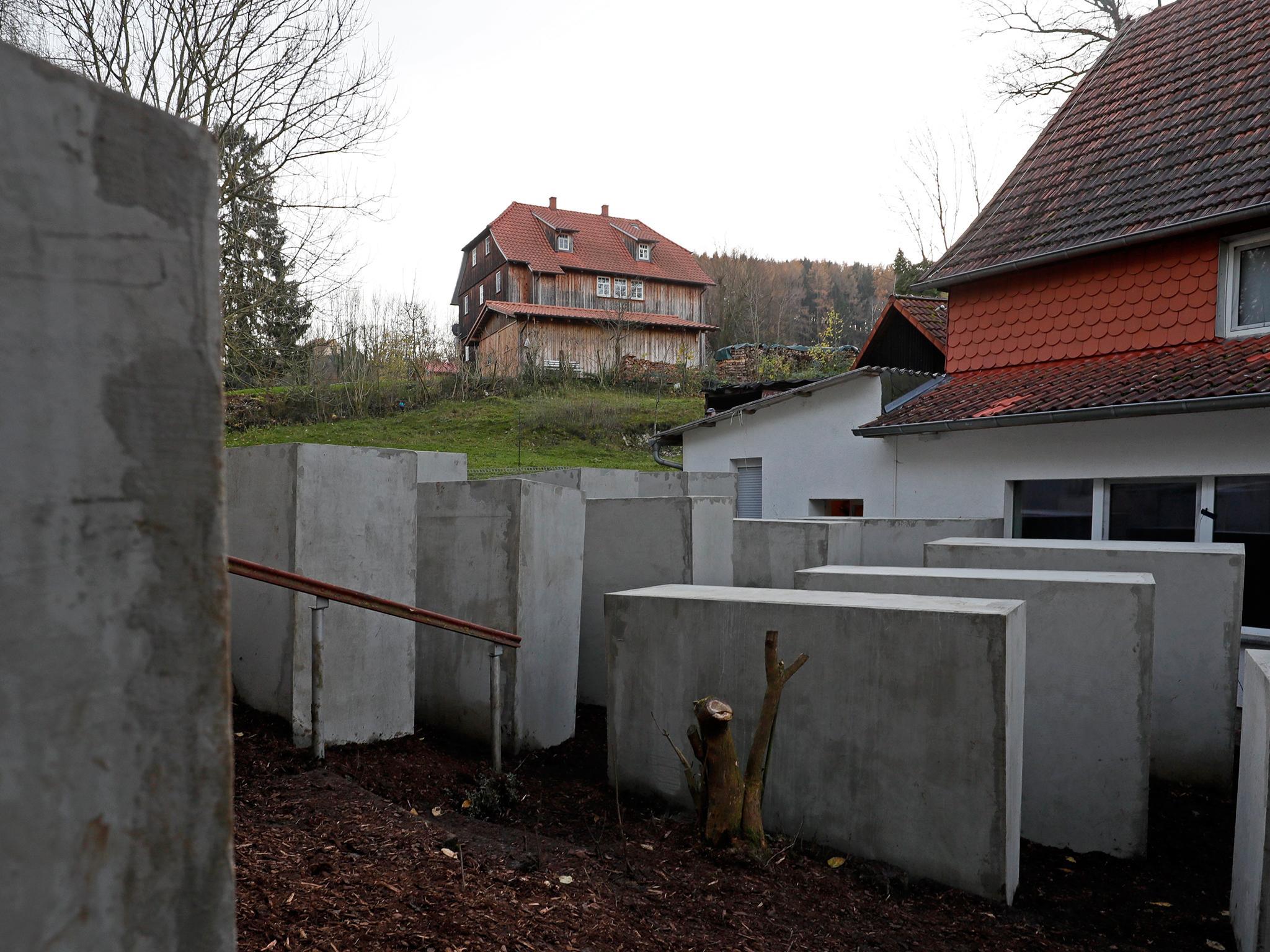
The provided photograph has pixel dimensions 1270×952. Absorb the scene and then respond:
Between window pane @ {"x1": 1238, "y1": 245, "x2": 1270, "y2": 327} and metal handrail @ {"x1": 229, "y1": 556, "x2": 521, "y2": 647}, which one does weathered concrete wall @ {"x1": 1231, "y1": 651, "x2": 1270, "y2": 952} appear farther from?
window pane @ {"x1": 1238, "y1": 245, "x2": 1270, "y2": 327}

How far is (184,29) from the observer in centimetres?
1134

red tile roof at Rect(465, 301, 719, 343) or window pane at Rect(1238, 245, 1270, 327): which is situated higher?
red tile roof at Rect(465, 301, 719, 343)

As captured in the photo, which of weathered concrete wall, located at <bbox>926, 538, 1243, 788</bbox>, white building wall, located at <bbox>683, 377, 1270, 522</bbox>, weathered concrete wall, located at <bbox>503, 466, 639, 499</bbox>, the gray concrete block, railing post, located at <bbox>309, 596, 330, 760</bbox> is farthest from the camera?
weathered concrete wall, located at <bbox>503, 466, 639, 499</bbox>

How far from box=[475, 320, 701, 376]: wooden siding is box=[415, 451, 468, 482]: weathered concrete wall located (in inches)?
948

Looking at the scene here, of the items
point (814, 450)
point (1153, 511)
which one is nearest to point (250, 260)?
point (814, 450)

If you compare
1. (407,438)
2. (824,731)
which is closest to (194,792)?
(824,731)

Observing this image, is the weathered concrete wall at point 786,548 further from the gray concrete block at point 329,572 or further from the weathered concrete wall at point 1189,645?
the gray concrete block at point 329,572

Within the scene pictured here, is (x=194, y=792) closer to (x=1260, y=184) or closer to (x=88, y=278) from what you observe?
(x=88, y=278)

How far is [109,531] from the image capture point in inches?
59.2

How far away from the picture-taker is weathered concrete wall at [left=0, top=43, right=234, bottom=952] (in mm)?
1414

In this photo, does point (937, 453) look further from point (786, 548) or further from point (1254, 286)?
point (786, 548)

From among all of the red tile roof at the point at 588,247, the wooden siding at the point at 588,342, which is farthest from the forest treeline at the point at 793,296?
the wooden siding at the point at 588,342

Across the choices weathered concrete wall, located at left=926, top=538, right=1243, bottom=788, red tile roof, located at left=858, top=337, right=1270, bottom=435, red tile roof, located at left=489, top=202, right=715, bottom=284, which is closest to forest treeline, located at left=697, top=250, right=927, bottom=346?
red tile roof, located at left=489, top=202, right=715, bottom=284

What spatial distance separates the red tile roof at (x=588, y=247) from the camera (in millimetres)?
39469
